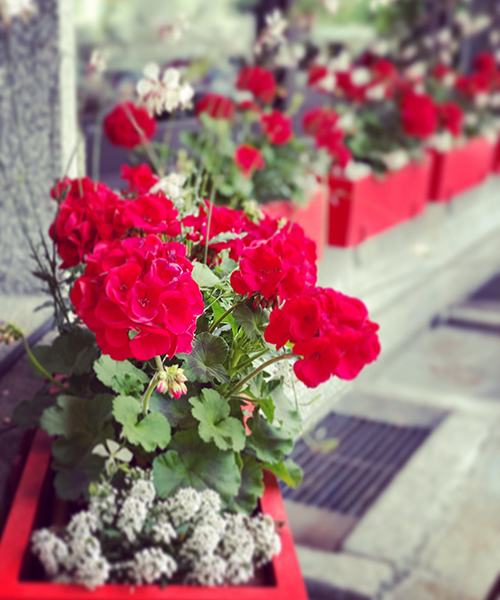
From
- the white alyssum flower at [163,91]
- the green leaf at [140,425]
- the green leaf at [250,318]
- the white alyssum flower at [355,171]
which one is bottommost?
the white alyssum flower at [355,171]

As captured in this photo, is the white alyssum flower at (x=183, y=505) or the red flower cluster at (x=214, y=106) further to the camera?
the red flower cluster at (x=214, y=106)

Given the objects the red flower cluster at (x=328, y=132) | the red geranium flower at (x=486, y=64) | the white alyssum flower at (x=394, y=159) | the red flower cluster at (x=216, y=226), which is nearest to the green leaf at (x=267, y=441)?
the red flower cluster at (x=216, y=226)

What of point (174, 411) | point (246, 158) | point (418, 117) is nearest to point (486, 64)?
point (418, 117)

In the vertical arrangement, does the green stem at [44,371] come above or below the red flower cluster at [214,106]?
below

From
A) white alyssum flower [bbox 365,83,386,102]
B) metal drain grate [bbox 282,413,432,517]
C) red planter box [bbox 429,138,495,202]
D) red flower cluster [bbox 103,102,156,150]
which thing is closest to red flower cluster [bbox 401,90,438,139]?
white alyssum flower [bbox 365,83,386,102]

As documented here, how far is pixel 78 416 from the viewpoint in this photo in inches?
36.3

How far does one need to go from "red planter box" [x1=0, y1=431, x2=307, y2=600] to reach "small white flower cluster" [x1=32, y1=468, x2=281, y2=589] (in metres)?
0.01

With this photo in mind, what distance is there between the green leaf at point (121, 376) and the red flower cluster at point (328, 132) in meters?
1.74

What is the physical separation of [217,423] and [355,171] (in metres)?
2.03

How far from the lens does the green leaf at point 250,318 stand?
0.89 metres

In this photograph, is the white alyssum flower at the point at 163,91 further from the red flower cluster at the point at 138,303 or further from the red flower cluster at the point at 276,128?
the red flower cluster at the point at 276,128

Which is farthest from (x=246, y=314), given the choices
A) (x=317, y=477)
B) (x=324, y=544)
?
(x=317, y=477)

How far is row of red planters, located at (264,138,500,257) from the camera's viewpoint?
2471mm

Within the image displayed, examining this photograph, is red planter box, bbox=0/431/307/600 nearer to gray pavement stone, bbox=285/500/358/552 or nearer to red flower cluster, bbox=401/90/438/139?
gray pavement stone, bbox=285/500/358/552
